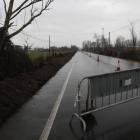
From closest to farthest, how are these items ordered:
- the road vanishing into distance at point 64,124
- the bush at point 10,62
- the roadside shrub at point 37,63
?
the road vanishing into distance at point 64,124 < the bush at point 10,62 < the roadside shrub at point 37,63

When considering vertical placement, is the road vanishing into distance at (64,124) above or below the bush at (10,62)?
below

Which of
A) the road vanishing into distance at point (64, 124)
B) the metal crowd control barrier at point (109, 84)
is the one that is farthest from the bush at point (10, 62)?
the metal crowd control barrier at point (109, 84)

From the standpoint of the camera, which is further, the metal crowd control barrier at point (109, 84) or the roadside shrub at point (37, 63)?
the roadside shrub at point (37, 63)

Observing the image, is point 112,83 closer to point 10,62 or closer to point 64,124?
point 64,124

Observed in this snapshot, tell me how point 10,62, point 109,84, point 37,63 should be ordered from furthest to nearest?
point 37,63 → point 10,62 → point 109,84

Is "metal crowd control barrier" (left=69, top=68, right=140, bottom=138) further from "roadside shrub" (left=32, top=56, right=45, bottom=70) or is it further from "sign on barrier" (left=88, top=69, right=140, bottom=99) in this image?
"roadside shrub" (left=32, top=56, right=45, bottom=70)

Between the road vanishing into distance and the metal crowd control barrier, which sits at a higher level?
the metal crowd control barrier

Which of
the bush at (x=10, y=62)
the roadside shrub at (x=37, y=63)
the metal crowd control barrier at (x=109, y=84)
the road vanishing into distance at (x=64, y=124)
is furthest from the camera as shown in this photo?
the roadside shrub at (x=37, y=63)

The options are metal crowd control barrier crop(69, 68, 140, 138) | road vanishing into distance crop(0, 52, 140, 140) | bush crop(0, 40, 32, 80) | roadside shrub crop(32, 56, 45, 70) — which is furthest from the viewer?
roadside shrub crop(32, 56, 45, 70)

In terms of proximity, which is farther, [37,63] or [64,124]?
[37,63]

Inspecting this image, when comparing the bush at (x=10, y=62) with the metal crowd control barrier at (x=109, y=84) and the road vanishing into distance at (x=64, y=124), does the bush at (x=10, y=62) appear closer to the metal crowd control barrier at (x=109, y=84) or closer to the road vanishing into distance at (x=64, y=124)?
the road vanishing into distance at (x=64, y=124)

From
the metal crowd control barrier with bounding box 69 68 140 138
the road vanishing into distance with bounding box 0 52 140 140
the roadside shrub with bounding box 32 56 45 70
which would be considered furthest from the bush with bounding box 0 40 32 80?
the metal crowd control barrier with bounding box 69 68 140 138

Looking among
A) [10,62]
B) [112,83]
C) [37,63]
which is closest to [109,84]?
[112,83]

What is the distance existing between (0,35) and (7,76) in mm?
1910
